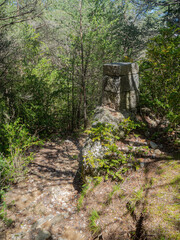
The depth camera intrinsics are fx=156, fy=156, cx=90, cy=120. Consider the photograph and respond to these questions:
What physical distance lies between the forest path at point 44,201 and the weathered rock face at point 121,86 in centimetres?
210

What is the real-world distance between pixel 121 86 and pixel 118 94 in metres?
0.21

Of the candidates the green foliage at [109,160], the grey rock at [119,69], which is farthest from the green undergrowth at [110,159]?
the grey rock at [119,69]

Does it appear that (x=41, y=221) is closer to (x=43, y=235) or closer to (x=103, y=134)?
(x=43, y=235)

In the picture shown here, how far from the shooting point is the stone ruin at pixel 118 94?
364 cm

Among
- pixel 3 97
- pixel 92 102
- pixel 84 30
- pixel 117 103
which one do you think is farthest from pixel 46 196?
pixel 84 30

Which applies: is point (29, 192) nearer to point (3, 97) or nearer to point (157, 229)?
point (157, 229)

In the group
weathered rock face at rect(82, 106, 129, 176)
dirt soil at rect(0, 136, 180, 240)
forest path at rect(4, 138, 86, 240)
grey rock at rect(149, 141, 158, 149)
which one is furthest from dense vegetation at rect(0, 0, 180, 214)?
weathered rock face at rect(82, 106, 129, 176)

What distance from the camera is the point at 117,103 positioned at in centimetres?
383

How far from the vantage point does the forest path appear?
2.48m

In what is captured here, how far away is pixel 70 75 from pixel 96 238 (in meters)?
5.28

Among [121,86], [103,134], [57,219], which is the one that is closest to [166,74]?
[121,86]

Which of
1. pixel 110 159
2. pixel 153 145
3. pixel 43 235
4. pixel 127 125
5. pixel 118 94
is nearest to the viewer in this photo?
pixel 43 235

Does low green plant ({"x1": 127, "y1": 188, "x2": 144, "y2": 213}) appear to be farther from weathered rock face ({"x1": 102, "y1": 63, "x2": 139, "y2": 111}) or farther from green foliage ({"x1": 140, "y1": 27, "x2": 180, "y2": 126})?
weathered rock face ({"x1": 102, "y1": 63, "x2": 139, "y2": 111})

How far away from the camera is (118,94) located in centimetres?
377
